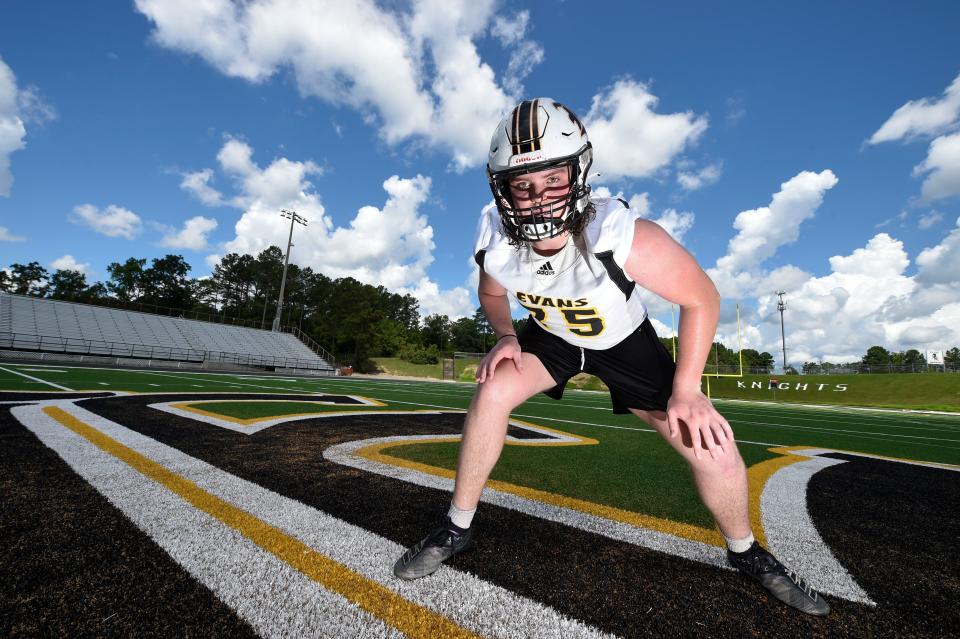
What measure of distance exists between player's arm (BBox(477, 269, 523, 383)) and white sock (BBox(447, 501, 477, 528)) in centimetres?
53

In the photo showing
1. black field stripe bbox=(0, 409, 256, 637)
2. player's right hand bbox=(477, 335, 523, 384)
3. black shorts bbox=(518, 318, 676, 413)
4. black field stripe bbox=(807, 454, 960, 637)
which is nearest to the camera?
black field stripe bbox=(0, 409, 256, 637)

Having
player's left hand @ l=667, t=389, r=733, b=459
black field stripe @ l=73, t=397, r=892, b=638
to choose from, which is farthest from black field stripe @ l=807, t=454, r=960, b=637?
player's left hand @ l=667, t=389, r=733, b=459

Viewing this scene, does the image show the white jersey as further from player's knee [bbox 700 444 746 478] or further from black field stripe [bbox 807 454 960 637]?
black field stripe [bbox 807 454 960 637]

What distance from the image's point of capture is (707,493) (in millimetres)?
1719

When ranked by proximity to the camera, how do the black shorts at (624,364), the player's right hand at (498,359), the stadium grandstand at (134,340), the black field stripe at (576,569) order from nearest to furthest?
the black field stripe at (576,569) < the player's right hand at (498,359) < the black shorts at (624,364) < the stadium grandstand at (134,340)

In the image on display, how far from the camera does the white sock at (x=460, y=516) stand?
5.75 feet

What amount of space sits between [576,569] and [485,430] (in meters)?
0.61

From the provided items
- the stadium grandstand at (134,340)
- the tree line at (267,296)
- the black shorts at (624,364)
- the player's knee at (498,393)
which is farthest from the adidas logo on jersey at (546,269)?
the tree line at (267,296)

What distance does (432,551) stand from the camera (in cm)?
159

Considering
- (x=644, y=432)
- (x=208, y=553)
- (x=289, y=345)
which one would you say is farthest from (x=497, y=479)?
(x=289, y=345)

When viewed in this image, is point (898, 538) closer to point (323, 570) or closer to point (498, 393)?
point (498, 393)

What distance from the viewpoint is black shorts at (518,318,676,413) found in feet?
6.81

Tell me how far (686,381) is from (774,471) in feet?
8.59

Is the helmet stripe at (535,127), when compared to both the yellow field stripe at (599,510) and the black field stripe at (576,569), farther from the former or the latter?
the yellow field stripe at (599,510)
